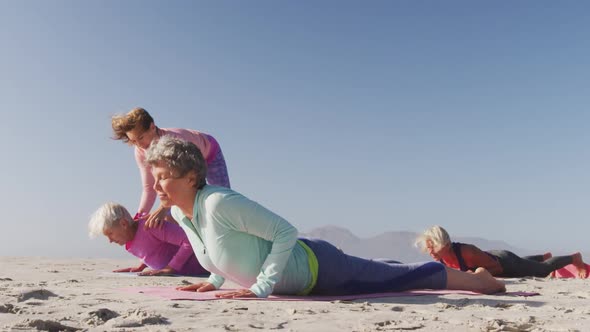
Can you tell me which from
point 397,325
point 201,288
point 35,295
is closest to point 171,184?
point 201,288

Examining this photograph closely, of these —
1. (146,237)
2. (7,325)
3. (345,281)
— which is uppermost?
(146,237)

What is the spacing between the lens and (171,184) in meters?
3.63

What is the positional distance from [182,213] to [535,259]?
19.9 feet

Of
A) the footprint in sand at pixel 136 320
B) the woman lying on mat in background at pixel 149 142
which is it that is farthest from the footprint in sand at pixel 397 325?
the woman lying on mat in background at pixel 149 142

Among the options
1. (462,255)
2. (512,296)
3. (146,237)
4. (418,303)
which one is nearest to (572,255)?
(462,255)

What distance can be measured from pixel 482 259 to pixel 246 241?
4.21 m

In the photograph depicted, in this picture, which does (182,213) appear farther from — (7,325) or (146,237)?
(146,237)

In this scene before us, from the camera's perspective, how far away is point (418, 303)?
3.75 meters

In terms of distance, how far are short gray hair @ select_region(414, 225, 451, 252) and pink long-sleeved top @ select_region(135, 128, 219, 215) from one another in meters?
2.68

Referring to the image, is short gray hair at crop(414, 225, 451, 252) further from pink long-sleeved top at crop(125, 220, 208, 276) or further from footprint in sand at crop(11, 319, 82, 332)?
footprint in sand at crop(11, 319, 82, 332)

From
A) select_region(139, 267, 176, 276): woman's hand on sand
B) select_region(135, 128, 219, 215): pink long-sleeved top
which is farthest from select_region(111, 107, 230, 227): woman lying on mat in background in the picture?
select_region(139, 267, 176, 276): woman's hand on sand

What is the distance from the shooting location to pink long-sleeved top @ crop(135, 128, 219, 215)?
6.09m

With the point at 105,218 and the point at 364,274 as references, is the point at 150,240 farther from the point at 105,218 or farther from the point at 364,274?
the point at 364,274

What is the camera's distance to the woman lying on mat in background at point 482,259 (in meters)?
6.67
